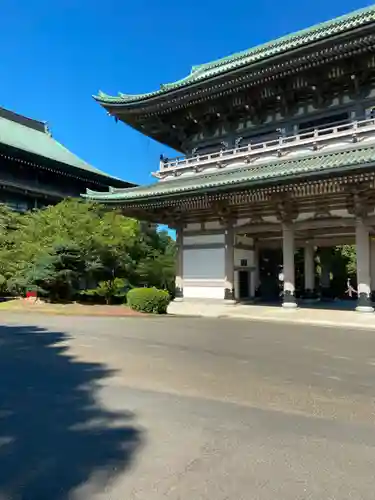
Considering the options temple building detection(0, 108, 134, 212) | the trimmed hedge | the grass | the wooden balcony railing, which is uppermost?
temple building detection(0, 108, 134, 212)

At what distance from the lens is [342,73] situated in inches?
592

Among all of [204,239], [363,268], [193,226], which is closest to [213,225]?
[204,239]

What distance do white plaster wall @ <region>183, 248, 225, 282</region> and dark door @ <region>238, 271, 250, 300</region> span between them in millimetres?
1302

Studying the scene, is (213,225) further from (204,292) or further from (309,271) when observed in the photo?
(309,271)

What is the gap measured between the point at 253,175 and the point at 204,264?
17.6 feet

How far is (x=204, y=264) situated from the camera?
61.4ft

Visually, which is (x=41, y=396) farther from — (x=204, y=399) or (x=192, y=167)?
(x=192, y=167)

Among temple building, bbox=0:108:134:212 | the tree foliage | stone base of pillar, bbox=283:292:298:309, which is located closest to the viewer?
stone base of pillar, bbox=283:292:298:309

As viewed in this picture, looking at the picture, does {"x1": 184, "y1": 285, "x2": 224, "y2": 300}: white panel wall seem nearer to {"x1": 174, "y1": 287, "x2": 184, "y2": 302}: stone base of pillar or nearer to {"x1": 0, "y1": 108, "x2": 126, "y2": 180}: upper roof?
{"x1": 174, "y1": 287, "x2": 184, "y2": 302}: stone base of pillar

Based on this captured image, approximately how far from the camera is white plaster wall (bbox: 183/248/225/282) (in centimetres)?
1827

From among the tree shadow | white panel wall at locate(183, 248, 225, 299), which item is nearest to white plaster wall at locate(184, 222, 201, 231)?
white panel wall at locate(183, 248, 225, 299)

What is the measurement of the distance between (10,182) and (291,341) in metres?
27.9

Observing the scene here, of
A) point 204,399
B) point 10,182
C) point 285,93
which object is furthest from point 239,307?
point 10,182

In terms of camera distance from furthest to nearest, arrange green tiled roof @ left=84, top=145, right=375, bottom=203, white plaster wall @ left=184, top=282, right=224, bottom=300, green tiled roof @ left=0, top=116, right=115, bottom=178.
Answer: green tiled roof @ left=0, top=116, right=115, bottom=178
white plaster wall @ left=184, top=282, right=224, bottom=300
green tiled roof @ left=84, top=145, right=375, bottom=203
